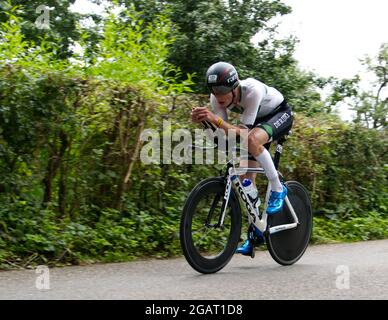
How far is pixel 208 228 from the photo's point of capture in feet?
19.0

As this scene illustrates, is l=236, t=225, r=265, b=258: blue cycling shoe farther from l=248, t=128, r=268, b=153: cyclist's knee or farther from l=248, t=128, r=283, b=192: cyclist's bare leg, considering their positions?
l=248, t=128, r=268, b=153: cyclist's knee

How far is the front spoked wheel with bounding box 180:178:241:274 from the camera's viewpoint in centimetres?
543

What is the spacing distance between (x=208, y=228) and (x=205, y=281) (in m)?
0.68

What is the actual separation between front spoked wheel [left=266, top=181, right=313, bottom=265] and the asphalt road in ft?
0.45

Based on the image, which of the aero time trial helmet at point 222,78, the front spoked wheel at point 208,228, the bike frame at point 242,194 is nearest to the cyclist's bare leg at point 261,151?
the bike frame at point 242,194

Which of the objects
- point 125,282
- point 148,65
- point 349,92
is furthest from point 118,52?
point 349,92

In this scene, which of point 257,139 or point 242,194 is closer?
point 257,139

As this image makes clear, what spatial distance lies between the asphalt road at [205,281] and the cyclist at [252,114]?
59 cm

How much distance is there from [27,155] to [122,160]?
1.13 m

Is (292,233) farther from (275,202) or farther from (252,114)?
(252,114)

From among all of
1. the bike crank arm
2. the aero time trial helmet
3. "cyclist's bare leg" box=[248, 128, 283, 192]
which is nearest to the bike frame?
the bike crank arm

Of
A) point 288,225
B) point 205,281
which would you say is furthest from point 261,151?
point 205,281

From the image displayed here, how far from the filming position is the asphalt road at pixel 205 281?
470cm

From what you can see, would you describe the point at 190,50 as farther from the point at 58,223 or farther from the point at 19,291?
the point at 19,291
